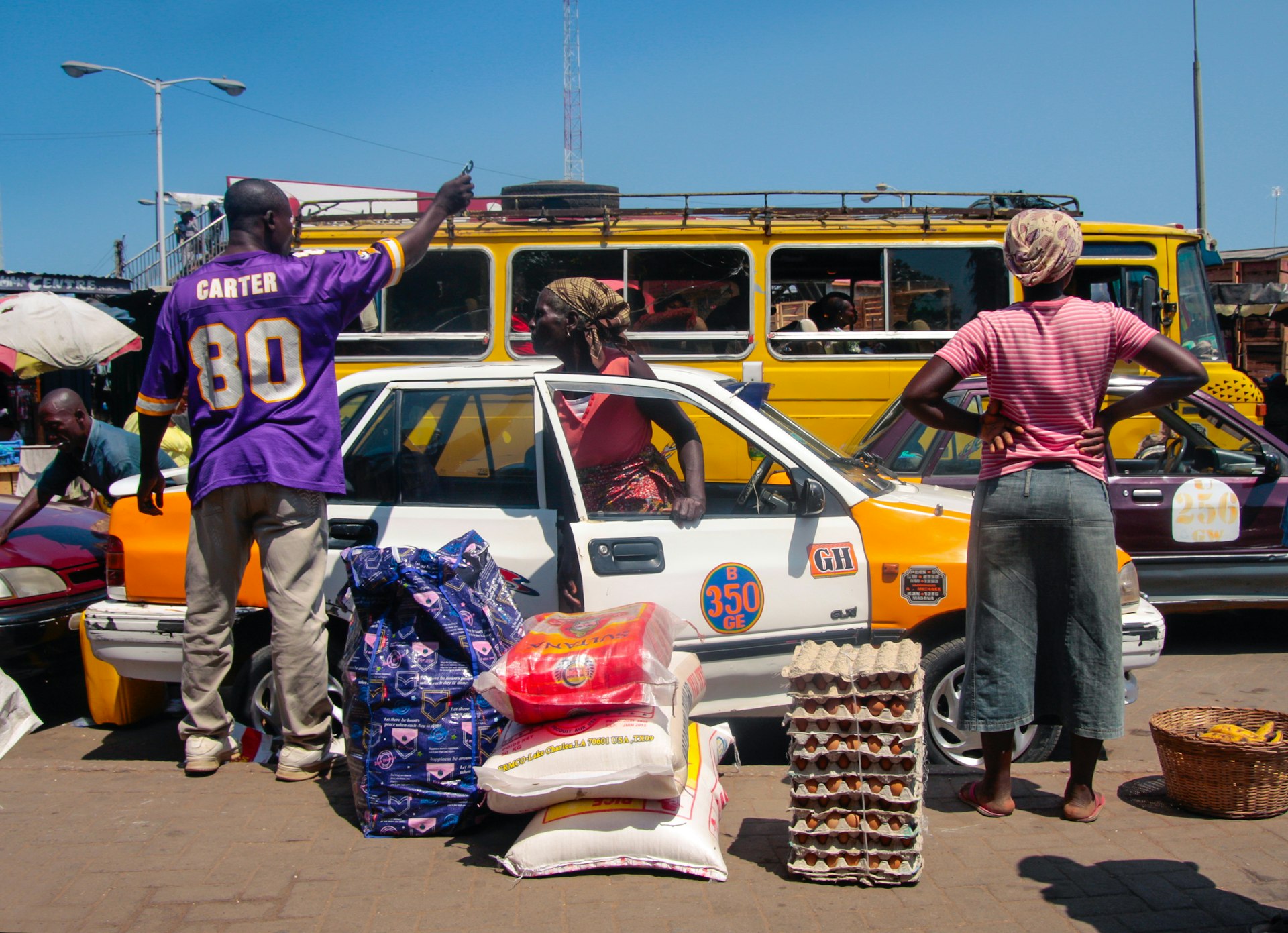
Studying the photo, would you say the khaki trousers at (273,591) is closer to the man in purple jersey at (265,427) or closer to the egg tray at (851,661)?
the man in purple jersey at (265,427)

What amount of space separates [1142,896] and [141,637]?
369 centimetres

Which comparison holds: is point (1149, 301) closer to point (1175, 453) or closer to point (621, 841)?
point (1175, 453)

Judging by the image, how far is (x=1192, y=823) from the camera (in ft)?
11.3

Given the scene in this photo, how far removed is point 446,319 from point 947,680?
5.43 metres

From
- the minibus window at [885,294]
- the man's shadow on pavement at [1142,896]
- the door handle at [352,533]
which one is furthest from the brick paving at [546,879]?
the minibus window at [885,294]

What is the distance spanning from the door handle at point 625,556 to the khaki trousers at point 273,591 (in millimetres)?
1000

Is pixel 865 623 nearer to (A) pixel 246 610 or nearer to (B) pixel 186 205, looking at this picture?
(A) pixel 246 610

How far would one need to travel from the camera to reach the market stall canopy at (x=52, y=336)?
1029cm

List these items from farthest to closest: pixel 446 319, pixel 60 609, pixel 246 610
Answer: pixel 446 319 < pixel 60 609 < pixel 246 610

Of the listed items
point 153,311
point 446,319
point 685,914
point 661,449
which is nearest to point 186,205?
point 153,311

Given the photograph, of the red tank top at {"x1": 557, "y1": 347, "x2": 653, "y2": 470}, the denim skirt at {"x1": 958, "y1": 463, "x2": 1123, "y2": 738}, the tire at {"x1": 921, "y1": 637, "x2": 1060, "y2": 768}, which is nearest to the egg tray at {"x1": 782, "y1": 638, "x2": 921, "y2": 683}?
the denim skirt at {"x1": 958, "y1": 463, "x2": 1123, "y2": 738}

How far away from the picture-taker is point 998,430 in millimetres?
3326

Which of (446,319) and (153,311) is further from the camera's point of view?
(153,311)

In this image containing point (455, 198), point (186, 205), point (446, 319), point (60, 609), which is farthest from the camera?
point (186, 205)
